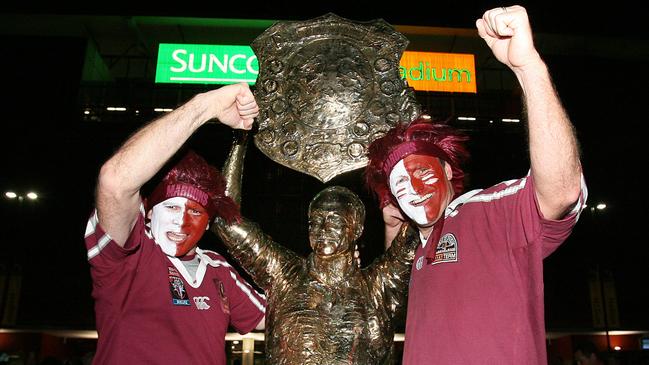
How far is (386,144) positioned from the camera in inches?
93.0

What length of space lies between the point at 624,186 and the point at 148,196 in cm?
917

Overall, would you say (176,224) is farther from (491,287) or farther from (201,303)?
(491,287)

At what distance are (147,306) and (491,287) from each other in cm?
144

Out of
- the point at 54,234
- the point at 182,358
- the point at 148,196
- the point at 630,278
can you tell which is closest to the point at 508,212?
the point at 182,358

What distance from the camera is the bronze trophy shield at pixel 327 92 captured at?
9.02 ft

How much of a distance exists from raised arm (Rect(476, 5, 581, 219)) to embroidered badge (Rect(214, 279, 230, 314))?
1.61 metres

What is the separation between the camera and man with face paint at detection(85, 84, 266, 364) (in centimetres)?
200

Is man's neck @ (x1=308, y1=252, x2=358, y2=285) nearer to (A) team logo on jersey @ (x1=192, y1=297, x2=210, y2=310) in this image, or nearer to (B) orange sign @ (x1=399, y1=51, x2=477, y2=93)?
(A) team logo on jersey @ (x1=192, y1=297, x2=210, y2=310)

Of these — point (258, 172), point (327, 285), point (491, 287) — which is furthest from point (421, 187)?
point (258, 172)

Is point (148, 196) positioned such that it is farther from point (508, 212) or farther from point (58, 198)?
point (58, 198)

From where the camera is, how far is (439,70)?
10141 millimetres

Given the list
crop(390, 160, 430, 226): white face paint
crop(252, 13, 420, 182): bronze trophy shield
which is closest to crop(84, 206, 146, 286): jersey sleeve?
crop(252, 13, 420, 182): bronze trophy shield

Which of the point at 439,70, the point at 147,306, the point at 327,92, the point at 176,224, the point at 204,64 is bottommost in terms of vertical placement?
the point at 147,306

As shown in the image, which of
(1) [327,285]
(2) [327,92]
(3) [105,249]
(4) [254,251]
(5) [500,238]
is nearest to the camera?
(5) [500,238]
